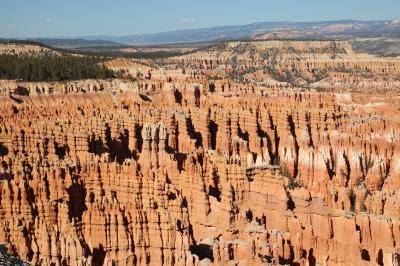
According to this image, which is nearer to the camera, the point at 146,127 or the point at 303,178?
the point at 146,127

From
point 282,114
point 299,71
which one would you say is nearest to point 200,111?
point 282,114

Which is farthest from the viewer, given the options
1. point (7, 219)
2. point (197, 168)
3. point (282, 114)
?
point (282, 114)

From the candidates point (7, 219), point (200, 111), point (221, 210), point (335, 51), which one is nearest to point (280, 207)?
point (221, 210)

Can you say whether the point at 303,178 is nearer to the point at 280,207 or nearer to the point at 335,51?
the point at 280,207

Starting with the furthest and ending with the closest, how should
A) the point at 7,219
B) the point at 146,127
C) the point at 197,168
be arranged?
the point at 146,127 < the point at 197,168 < the point at 7,219

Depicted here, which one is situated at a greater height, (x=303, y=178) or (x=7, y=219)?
(x=7, y=219)

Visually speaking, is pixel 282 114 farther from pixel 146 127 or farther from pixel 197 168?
pixel 197 168
